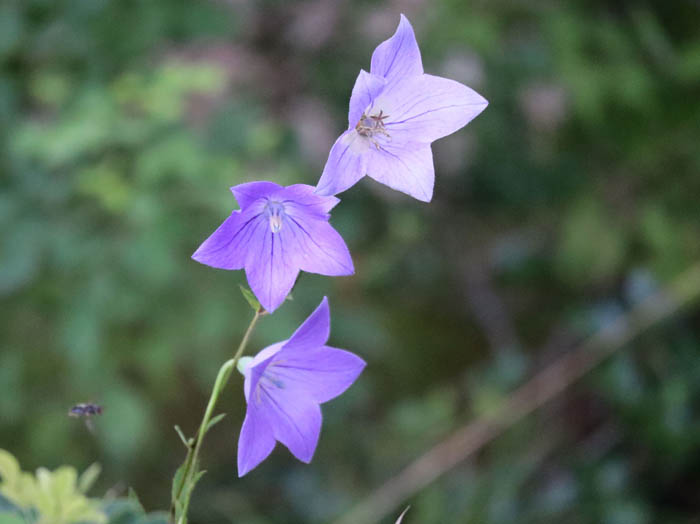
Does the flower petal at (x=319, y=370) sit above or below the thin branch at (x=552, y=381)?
above

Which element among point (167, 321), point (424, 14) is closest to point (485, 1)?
point (424, 14)

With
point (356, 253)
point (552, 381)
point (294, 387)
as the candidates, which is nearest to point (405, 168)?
point (294, 387)

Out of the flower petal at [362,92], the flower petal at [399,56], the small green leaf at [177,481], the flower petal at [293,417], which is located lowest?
the flower petal at [293,417]

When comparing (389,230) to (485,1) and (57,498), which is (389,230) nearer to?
(485,1)

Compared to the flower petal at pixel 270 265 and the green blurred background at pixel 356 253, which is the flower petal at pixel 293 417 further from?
the green blurred background at pixel 356 253

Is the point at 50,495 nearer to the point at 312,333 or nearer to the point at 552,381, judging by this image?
the point at 312,333

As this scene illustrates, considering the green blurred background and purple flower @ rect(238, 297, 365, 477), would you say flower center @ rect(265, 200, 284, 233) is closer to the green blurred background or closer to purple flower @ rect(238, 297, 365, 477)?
purple flower @ rect(238, 297, 365, 477)

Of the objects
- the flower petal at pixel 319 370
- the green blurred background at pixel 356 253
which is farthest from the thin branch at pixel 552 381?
the flower petal at pixel 319 370
